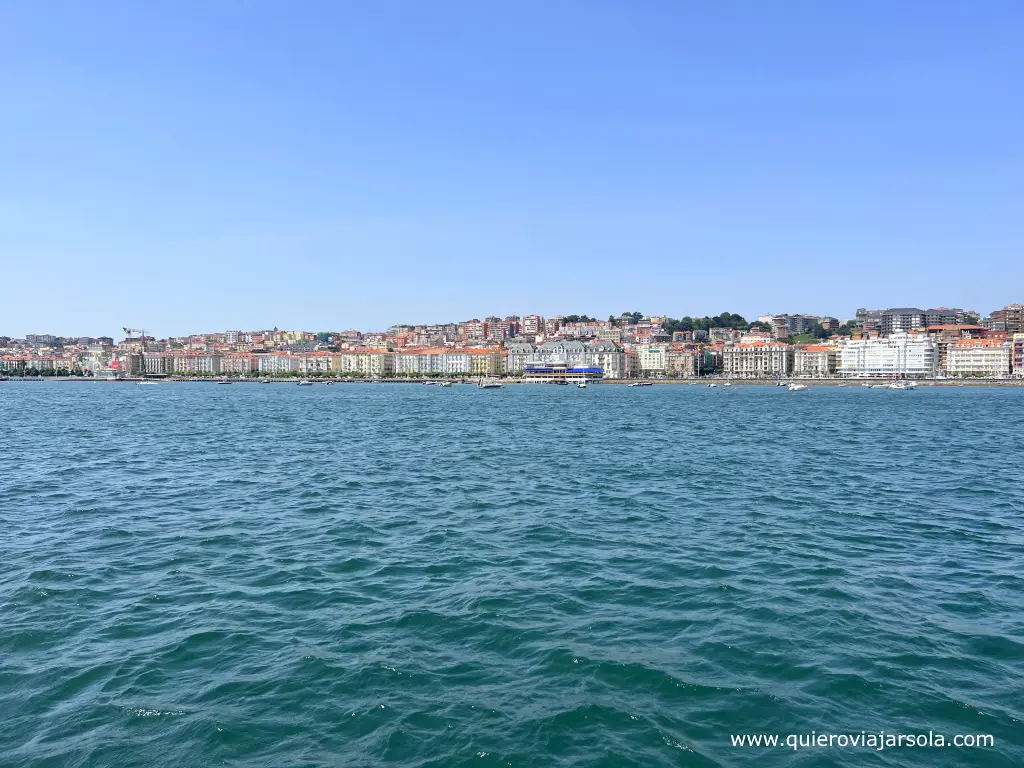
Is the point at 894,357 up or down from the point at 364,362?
down

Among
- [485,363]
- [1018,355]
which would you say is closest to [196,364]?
[485,363]

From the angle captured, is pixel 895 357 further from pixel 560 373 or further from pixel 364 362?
pixel 364 362

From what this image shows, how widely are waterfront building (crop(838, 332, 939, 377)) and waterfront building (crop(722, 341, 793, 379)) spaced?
11158mm

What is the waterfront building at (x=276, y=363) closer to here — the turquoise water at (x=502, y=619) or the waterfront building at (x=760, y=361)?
the waterfront building at (x=760, y=361)

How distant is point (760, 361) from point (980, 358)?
37.3m

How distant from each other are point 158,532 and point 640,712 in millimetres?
9092

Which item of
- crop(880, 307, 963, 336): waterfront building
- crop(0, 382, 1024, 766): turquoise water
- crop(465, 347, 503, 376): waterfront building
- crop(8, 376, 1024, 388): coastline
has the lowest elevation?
crop(8, 376, 1024, 388): coastline

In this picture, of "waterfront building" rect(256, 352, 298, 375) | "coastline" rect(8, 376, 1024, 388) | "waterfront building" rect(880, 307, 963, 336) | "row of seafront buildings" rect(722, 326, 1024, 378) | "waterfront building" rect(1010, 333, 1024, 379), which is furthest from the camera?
"waterfront building" rect(880, 307, 963, 336)

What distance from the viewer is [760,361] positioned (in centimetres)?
14812

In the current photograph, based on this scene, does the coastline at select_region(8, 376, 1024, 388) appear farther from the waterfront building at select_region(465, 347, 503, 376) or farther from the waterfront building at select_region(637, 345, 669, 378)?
the waterfront building at select_region(637, 345, 669, 378)

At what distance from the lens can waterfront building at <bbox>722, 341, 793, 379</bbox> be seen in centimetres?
14688

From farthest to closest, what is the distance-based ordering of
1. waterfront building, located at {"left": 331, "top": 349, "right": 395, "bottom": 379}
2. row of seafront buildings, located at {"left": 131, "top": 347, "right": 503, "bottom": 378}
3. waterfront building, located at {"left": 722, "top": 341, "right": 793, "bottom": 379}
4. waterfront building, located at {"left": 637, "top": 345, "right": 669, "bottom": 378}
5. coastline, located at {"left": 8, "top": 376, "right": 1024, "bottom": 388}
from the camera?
waterfront building, located at {"left": 331, "top": 349, "right": 395, "bottom": 379}
row of seafront buildings, located at {"left": 131, "top": 347, "right": 503, "bottom": 378}
waterfront building, located at {"left": 637, "top": 345, "right": 669, "bottom": 378}
waterfront building, located at {"left": 722, "top": 341, "right": 793, "bottom": 379}
coastline, located at {"left": 8, "top": 376, "right": 1024, "bottom": 388}

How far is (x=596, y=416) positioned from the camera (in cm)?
4772

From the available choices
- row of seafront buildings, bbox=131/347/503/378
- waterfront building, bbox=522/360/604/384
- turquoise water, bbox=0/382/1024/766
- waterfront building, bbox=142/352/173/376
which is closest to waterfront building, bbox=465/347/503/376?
row of seafront buildings, bbox=131/347/503/378
